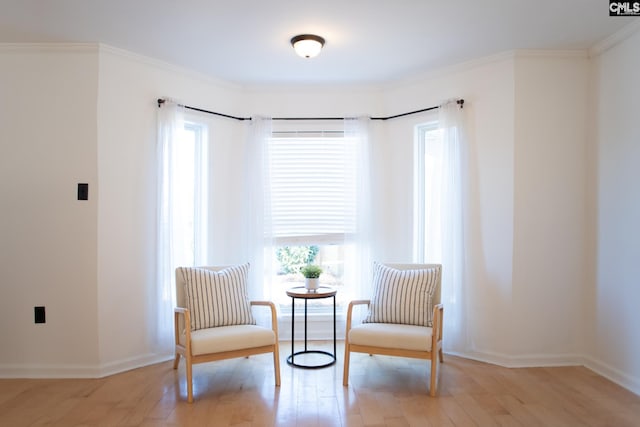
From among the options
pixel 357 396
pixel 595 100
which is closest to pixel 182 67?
pixel 357 396

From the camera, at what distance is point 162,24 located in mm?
3189

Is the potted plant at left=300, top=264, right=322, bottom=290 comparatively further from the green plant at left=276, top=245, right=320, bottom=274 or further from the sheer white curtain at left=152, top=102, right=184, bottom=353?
the sheer white curtain at left=152, top=102, right=184, bottom=353

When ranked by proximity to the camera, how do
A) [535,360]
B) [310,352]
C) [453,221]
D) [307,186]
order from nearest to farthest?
[535,360] < [453,221] < [310,352] < [307,186]

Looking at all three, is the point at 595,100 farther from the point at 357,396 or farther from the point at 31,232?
the point at 31,232

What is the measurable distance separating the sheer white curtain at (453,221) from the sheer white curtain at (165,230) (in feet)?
7.84

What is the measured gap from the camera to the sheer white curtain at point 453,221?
12.9 feet

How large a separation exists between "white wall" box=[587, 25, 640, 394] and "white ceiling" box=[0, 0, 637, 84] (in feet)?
0.99

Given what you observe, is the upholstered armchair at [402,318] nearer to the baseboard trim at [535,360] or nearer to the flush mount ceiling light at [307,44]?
the baseboard trim at [535,360]

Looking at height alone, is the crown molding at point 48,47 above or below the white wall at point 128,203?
above

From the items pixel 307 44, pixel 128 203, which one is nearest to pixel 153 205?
pixel 128 203

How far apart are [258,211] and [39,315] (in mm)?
2020

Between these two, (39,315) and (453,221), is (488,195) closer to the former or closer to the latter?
(453,221)

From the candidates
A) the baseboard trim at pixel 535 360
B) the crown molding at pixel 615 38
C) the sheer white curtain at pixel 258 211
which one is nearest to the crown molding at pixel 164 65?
the sheer white curtain at pixel 258 211

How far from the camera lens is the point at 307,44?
3.38 meters
